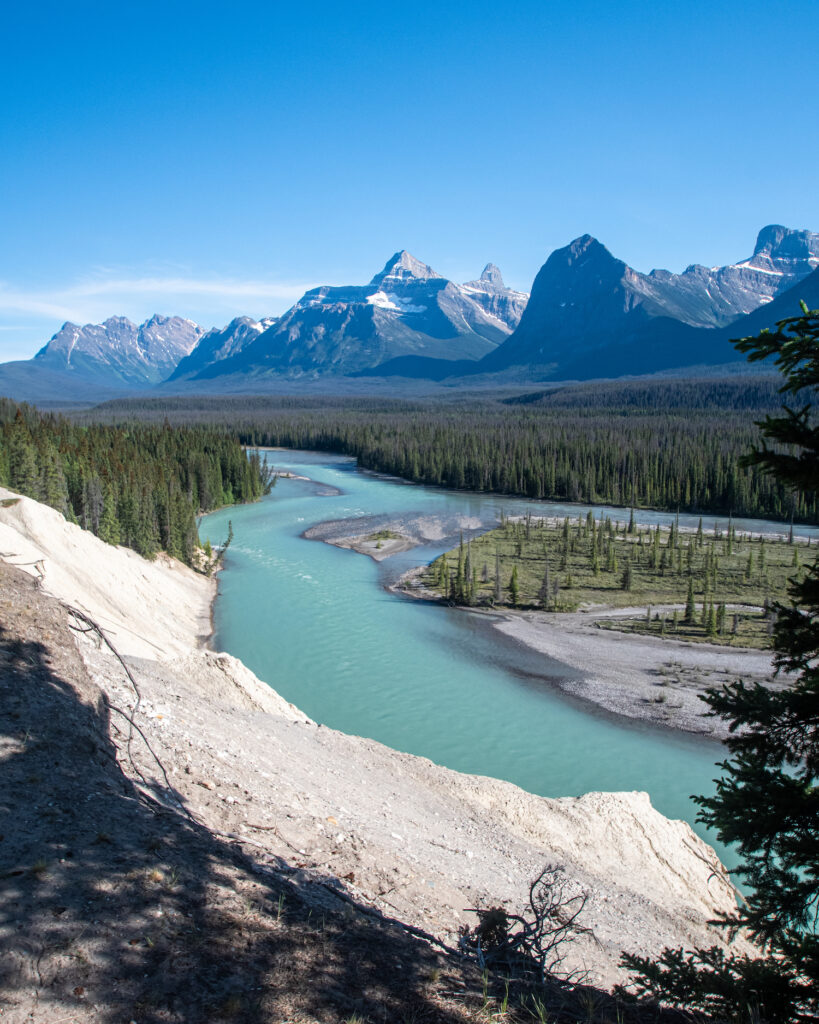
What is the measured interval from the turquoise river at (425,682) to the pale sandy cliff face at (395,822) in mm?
5080

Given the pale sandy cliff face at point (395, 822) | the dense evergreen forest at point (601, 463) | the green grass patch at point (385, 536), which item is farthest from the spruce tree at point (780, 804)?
the dense evergreen forest at point (601, 463)

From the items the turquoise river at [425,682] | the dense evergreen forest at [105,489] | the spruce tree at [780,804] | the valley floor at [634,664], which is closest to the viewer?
the spruce tree at [780,804]

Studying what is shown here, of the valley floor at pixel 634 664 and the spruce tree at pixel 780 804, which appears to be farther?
the valley floor at pixel 634 664

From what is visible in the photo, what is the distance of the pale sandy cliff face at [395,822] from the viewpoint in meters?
10.7

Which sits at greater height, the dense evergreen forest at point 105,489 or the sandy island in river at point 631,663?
the dense evergreen forest at point 105,489

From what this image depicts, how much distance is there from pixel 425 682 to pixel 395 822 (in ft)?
58.3

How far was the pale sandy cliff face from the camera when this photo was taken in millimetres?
10742

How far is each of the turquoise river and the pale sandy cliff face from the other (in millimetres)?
5080

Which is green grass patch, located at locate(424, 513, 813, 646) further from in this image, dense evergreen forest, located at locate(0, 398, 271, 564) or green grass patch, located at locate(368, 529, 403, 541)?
dense evergreen forest, located at locate(0, 398, 271, 564)

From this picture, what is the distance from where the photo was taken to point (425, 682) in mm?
31719

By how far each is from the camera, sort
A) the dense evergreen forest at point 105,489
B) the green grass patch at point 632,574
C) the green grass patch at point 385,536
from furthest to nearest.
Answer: the green grass patch at point 385,536
the dense evergreen forest at point 105,489
the green grass patch at point 632,574

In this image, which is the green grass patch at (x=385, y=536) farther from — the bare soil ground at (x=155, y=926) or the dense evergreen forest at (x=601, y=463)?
the bare soil ground at (x=155, y=926)


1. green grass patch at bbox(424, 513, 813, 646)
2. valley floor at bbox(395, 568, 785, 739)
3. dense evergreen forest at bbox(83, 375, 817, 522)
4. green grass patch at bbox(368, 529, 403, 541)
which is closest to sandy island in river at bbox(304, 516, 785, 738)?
valley floor at bbox(395, 568, 785, 739)

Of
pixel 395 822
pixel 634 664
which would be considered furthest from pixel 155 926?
pixel 634 664
